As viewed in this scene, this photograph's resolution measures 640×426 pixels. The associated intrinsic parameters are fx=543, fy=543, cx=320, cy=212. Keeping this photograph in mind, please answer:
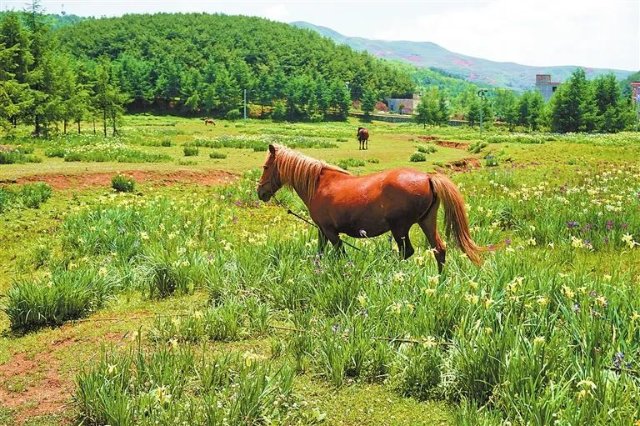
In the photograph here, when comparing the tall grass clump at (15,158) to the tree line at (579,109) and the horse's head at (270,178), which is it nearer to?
the horse's head at (270,178)

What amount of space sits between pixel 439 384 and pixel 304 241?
4224mm

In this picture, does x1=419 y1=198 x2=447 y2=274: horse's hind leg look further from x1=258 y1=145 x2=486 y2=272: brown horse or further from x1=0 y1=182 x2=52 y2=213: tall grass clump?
x1=0 y1=182 x2=52 y2=213: tall grass clump

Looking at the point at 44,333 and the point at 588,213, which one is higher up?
the point at 588,213

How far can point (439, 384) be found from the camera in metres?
4.77

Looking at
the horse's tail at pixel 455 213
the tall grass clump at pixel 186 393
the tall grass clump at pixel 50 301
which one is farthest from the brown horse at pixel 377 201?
the tall grass clump at pixel 50 301

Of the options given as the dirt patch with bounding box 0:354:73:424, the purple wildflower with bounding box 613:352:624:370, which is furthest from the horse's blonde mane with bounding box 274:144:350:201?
the purple wildflower with bounding box 613:352:624:370

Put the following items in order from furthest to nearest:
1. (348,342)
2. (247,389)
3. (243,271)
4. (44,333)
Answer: (243,271) → (44,333) → (348,342) → (247,389)

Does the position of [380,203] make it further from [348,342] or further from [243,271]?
[348,342]

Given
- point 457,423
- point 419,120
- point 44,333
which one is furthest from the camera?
point 419,120

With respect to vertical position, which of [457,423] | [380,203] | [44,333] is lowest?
Result: [44,333]

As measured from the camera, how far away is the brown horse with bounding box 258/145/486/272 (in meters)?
7.38

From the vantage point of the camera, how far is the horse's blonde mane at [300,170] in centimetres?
840

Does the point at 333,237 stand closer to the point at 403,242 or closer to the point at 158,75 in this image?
the point at 403,242

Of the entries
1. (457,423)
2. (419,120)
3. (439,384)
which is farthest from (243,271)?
(419,120)
